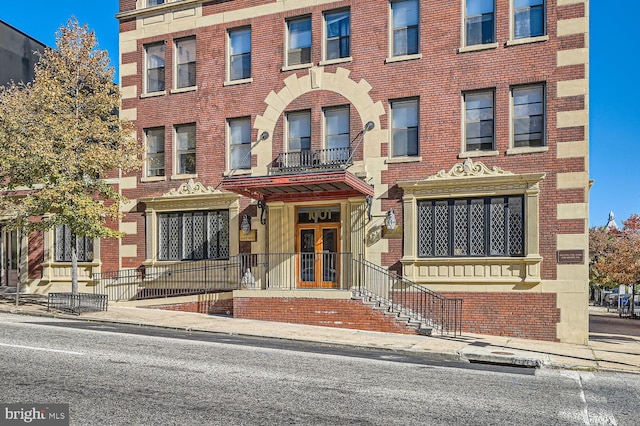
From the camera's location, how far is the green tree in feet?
63.2

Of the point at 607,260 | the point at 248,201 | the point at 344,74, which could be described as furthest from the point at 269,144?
the point at 607,260

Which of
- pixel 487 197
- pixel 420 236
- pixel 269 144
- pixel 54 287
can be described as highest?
pixel 269 144

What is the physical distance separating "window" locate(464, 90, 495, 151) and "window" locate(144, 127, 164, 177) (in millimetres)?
11945

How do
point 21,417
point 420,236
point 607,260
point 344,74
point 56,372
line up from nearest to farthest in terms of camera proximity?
1. point 21,417
2. point 56,372
3. point 420,236
4. point 344,74
5. point 607,260

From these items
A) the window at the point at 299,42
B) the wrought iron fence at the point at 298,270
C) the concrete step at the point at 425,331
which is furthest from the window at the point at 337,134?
the concrete step at the point at 425,331

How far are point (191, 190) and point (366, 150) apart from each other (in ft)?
23.1

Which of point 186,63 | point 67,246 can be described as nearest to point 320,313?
point 186,63

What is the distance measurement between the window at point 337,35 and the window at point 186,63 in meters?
5.64

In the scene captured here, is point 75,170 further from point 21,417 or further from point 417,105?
point 21,417

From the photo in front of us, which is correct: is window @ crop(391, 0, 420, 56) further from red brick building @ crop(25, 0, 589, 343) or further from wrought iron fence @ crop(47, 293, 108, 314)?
wrought iron fence @ crop(47, 293, 108, 314)

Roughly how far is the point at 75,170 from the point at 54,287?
7.25 metres

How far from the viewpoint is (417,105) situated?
19.2 metres
